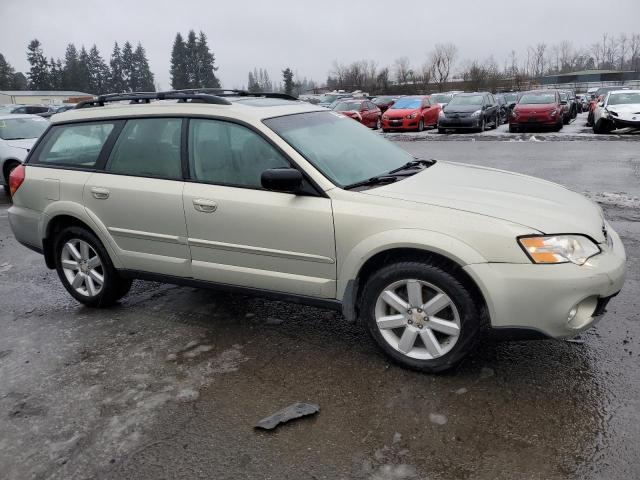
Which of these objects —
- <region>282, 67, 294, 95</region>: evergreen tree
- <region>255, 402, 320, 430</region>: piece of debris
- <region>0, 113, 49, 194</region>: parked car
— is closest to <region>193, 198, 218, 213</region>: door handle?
<region>255, 402, 320, 430</region>: piece of debris

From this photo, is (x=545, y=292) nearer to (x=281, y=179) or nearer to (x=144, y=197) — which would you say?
(x=281, y=179)

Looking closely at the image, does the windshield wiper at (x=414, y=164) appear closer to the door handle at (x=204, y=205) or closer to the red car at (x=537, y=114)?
the door handle at (x=204, y=205)

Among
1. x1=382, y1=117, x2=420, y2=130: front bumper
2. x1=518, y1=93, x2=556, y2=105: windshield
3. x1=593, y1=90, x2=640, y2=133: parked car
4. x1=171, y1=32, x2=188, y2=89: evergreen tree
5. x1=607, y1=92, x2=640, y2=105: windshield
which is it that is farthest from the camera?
x1=171, y1=32, x2=188, y2=89: evergreen tree

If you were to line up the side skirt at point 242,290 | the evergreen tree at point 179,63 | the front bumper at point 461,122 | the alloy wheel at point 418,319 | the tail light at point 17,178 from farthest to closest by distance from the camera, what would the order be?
1. the evergreen tree at point 179,63
2. the front bumper at point 461,122
3. the tail light at point 17,178
4. the side skirt at point 242,290
5. the alloy wheel at point 418,319

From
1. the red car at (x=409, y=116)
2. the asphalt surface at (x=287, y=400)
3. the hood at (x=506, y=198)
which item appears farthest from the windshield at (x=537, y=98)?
the hood at (x=506, y=198)

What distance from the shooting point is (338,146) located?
13.5 feet

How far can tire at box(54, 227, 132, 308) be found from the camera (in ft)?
15.2

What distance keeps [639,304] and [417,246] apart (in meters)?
2.29

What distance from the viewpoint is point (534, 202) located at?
3492 mm

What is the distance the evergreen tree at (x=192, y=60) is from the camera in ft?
332

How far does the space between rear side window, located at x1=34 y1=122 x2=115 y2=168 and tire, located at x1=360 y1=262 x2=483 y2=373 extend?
8.70ft

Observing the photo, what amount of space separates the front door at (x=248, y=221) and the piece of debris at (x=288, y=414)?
781 mm

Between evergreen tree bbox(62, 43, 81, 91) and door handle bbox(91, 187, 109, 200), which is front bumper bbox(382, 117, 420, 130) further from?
evergreen tree bbox(62, 43, 81, 91)

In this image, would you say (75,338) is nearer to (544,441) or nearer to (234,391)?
(234,391)
